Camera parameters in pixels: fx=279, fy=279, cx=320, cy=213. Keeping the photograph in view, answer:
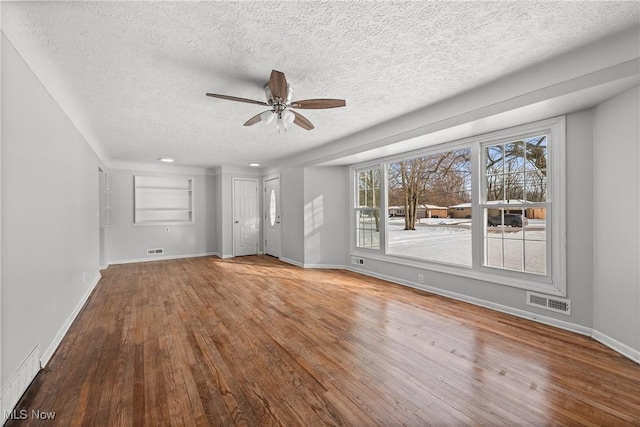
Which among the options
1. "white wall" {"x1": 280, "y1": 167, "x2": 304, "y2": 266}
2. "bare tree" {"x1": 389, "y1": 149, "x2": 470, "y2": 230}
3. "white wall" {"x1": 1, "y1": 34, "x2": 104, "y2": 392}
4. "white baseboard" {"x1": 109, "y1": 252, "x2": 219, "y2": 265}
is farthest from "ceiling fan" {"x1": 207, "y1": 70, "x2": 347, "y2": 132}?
"white baseboard" {"x1": 109, "y1": 252, "x2": 219, "y2": 265}

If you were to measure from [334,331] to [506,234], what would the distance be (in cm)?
238

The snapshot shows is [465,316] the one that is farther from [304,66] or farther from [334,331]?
[304,66]

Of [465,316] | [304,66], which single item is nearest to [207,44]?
[304,66]

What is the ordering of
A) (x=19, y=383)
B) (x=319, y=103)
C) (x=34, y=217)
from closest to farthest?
(x=19, y=383)
(x=34, y=217)
(x=319, y=103)

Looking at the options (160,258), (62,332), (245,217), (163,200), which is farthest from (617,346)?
(163,200)

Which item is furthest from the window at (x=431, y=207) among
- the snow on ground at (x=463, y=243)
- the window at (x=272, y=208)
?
the window at (x=272, y=208)

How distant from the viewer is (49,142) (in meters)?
2.41

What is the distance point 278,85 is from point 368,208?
343 centimetres

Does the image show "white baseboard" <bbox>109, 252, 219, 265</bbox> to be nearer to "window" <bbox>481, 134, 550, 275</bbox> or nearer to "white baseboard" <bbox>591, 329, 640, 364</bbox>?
"window" <bbox>481, 134, 550, 275</bbox>

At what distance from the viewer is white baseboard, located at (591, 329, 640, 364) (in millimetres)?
2190

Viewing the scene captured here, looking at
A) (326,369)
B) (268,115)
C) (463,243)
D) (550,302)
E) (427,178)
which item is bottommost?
(326,369)

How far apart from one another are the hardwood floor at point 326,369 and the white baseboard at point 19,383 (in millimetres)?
53

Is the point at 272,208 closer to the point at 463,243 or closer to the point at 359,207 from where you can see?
the point at 359,207

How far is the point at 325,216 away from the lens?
5.83m
